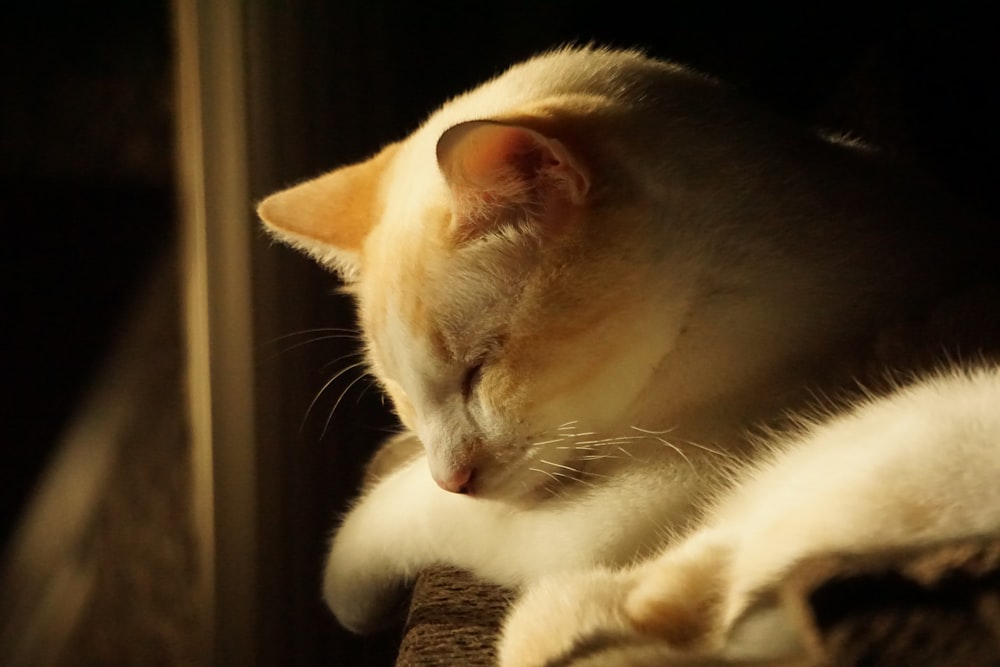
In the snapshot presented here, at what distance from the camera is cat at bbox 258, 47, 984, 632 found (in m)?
0.71

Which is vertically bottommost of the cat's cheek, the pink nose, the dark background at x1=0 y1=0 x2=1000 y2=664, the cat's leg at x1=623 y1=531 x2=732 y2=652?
the cat's leg at x1=623 y1=531 x2=732 y2=652

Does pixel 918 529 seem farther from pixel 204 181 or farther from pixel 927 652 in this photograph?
pixel 204 181

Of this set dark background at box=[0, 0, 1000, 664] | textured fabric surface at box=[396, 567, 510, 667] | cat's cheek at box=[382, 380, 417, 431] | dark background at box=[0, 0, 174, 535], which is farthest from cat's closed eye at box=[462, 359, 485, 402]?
dark background at box=[0, 0, 174, 535]

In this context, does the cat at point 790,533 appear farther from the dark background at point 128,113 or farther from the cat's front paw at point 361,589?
the dark background at point 128,113

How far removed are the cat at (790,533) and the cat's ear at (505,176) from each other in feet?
0.86

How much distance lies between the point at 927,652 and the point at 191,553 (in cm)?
143

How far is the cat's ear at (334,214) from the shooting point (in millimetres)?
918

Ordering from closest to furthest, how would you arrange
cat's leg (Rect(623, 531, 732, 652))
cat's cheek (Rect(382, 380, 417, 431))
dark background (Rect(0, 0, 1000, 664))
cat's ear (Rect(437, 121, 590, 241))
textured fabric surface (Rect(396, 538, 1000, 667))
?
textured fabric surface (Rect(396, 538, 1000, 667)), cat's leg (Rect(623, 531, 732, 652)), cat's ear (Rect(437, 121, 590, 241)), cat's cheek (Rect(382, 380, 417, 431)), dark background (Rect(0, 0, 1000, 664))

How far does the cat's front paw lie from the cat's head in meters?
0.26

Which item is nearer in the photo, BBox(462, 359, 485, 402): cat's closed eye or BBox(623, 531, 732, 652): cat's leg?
BBox(623, 531, 732, 652): cat's leg

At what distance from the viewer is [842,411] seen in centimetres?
63

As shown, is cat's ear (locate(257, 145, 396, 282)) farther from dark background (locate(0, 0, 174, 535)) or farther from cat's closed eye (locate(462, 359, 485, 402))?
dark background (locate(0, 0, 174, 535))

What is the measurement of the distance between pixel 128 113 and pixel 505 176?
1.03 m

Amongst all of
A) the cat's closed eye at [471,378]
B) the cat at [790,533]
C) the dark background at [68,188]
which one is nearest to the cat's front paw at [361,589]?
the cat's closed eye at [471,378]
